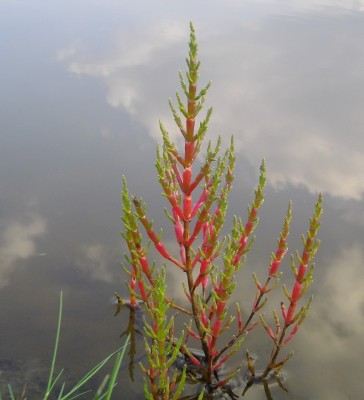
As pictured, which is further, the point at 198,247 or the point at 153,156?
the point at 153,156

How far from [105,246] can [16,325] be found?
49.8 inches

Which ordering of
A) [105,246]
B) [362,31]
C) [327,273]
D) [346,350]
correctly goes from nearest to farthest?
[346,350] → [327,273] → [105,246] → [362,31]

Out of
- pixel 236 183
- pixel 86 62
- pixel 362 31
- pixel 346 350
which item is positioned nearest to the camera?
pixel 346 350

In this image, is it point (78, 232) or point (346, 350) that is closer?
point (346, 350)

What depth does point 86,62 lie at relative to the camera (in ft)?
33.6

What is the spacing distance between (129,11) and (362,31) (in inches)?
275

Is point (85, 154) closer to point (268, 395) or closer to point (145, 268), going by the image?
point (145, 268)

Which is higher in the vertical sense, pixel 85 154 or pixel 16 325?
pixel 85 154

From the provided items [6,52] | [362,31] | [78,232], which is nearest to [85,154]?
[78,232]

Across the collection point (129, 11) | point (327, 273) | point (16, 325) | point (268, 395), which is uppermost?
point (129, 11)

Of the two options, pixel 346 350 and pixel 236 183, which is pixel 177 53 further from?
pixel 346 350

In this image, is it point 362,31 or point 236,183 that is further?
point 362,31

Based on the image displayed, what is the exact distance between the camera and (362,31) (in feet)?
40.5

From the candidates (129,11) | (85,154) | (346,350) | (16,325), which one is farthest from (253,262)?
(129,11)
